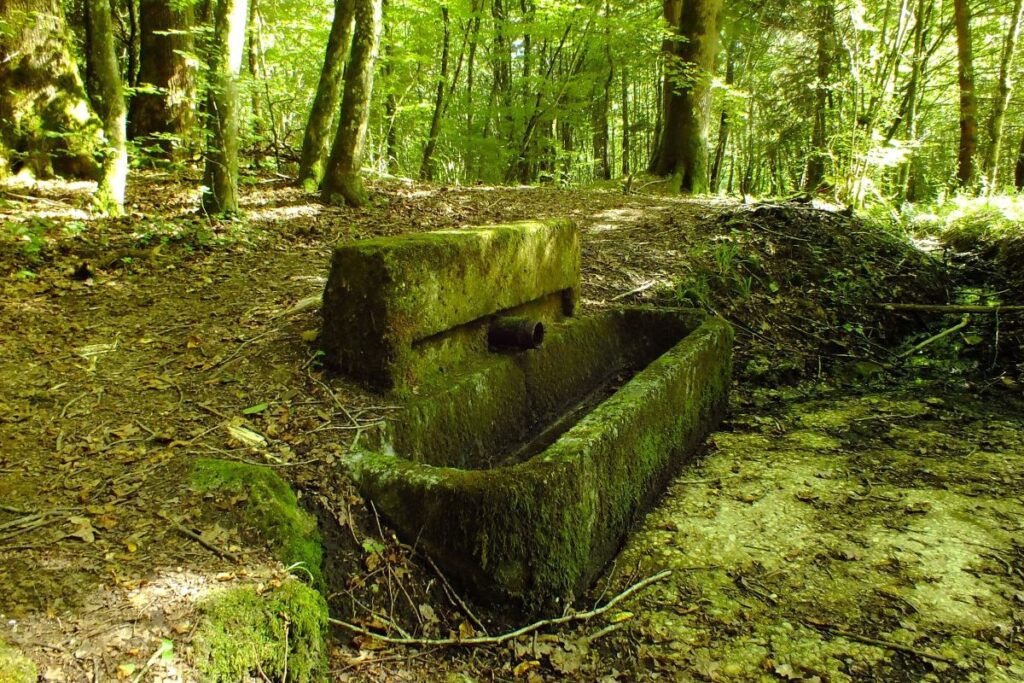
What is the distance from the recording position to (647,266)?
647 centimetres

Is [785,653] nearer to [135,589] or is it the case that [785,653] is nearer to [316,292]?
[135,589]

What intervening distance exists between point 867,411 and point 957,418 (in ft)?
2.06

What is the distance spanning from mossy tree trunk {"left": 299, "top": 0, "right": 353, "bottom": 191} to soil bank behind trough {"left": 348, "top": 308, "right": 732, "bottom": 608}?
451 centimetres

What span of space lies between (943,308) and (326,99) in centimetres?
692

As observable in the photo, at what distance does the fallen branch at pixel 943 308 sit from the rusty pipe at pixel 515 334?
4.31 meters

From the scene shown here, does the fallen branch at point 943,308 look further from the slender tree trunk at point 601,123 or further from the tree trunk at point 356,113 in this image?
the slender tree trunk at point 601,123

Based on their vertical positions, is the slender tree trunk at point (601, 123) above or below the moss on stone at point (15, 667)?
above

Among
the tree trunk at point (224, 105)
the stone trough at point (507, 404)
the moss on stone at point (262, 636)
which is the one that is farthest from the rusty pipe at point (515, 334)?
the tree trunk at point (224, 105)

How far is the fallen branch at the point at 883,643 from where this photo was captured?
2.50 m

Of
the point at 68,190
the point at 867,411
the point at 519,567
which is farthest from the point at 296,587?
the point at 68,190

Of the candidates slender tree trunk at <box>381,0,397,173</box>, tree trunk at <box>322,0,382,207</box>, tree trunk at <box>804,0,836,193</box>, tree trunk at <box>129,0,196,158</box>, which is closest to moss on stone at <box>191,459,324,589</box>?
tree trunk at <box>322,0,382,207</box>

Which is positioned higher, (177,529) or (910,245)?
(910,245)

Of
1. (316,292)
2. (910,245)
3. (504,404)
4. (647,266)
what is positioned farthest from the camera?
(910,245)

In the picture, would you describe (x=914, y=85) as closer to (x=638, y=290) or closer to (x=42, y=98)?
(x=638, y=290)
